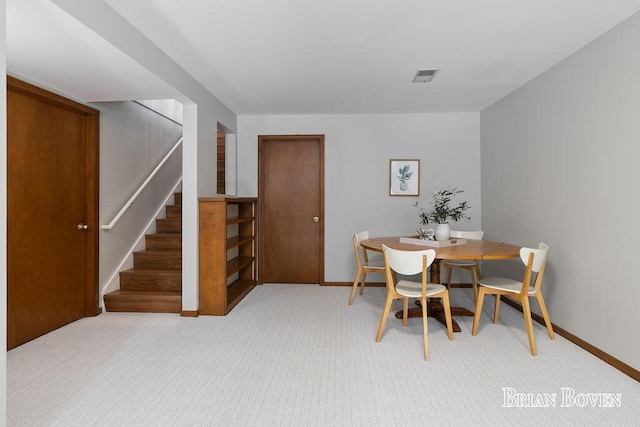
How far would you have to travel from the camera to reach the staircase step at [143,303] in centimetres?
377

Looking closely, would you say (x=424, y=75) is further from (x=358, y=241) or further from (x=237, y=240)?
(x=237, y=240)

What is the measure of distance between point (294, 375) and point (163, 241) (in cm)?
277

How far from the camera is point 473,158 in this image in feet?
16.2

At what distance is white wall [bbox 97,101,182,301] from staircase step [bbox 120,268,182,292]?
139 mm

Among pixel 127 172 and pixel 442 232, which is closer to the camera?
pixel 442 232

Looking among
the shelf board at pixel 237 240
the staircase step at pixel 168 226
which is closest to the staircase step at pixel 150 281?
the shelf board at pixel 237 240

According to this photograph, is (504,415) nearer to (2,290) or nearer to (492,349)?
(492,349)

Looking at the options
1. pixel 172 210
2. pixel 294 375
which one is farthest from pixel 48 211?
pixel 294 375

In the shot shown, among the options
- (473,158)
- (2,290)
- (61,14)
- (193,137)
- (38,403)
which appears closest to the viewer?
(2,290)

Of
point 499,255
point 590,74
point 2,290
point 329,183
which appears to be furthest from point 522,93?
point 2,290

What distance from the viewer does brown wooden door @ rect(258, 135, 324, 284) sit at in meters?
5.12

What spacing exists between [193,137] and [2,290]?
2384 mm

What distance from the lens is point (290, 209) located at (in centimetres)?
516

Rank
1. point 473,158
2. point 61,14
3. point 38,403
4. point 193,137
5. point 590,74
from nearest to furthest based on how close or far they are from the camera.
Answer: point 61,14 < point 38,403 < point 590,74 < point 193,137 < point 473,158
